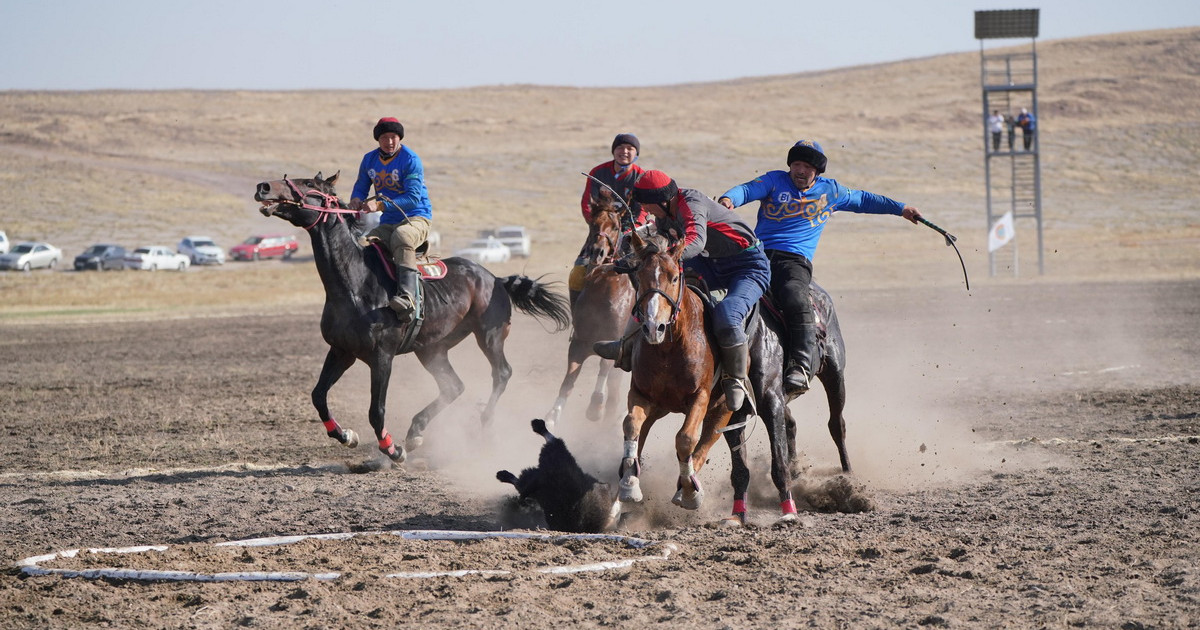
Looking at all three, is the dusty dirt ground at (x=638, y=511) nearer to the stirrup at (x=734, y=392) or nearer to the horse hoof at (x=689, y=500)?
the horse hoof at (x=689, y=500)

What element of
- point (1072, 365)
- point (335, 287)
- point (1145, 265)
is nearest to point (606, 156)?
point (1145, 265)

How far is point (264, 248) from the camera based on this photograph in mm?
53375

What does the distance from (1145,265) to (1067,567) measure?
33.7 meters

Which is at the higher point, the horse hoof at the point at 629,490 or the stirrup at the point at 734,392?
the stirrup at the point at 734,392

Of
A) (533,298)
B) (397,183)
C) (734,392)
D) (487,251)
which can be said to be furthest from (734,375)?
(487,251)

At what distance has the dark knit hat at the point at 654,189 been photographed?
27.7 feet

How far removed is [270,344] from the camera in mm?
21750

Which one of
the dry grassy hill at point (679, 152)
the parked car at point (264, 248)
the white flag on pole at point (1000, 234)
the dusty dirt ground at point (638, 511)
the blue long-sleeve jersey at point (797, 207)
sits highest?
the dry grassy hill at point (679, 152)

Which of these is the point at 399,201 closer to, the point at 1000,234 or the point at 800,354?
the point at 800,354

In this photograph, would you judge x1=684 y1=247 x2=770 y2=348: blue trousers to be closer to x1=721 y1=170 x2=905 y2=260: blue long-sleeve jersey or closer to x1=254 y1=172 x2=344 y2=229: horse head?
x1=721 y1=170 x2=905 y2=260: blue long-sleeve jersey

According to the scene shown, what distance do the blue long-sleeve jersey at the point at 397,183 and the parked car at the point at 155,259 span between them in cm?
3842

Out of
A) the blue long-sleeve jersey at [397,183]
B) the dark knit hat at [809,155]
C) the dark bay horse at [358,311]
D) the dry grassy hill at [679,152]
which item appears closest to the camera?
the dark knit hat at [809,155]

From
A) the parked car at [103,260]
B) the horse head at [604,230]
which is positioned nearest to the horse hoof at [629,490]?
the horse head at [604,230]

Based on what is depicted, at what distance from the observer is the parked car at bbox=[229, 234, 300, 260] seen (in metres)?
53.1
